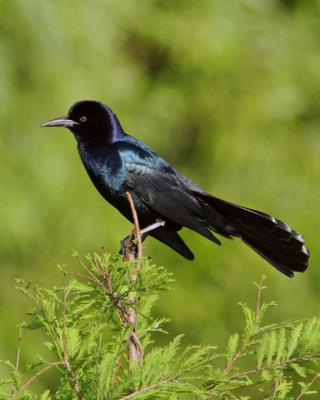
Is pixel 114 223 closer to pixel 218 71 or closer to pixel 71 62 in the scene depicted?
pixel 71 62

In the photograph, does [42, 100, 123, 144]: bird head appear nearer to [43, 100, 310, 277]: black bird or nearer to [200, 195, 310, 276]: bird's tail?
[43, 100, 310, 277]: black bird

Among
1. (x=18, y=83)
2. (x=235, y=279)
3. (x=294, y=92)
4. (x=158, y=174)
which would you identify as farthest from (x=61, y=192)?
(x=158, y=174)

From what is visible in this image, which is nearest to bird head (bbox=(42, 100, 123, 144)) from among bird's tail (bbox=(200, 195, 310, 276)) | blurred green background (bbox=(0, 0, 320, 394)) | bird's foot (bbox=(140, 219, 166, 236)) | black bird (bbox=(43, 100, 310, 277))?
black bird (bbox=(43, 100, 310, 277))

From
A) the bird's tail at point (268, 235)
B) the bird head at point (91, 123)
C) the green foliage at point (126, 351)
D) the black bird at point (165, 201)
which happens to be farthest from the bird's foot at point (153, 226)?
the green foliage at point (126, 351)

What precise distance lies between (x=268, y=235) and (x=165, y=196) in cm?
47

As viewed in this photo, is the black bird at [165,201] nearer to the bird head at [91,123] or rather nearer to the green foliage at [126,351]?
the bird head at [91,123]

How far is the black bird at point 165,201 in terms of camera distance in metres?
4.39

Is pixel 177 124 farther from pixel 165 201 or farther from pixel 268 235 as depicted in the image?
pixel 268 235

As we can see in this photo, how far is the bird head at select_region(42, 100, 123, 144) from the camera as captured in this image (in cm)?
473

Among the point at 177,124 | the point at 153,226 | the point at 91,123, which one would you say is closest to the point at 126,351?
the point at 153,226

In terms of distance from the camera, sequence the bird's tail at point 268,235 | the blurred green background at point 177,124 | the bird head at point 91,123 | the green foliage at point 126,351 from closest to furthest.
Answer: the green foliage at point 126,351
the bird's tail at point 268,235
the bird head at point 91,123
the blurred green background at point 177,124

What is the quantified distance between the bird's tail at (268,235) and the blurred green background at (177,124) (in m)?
5.65

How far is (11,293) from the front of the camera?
404 inches

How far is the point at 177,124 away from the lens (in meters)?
12.4
